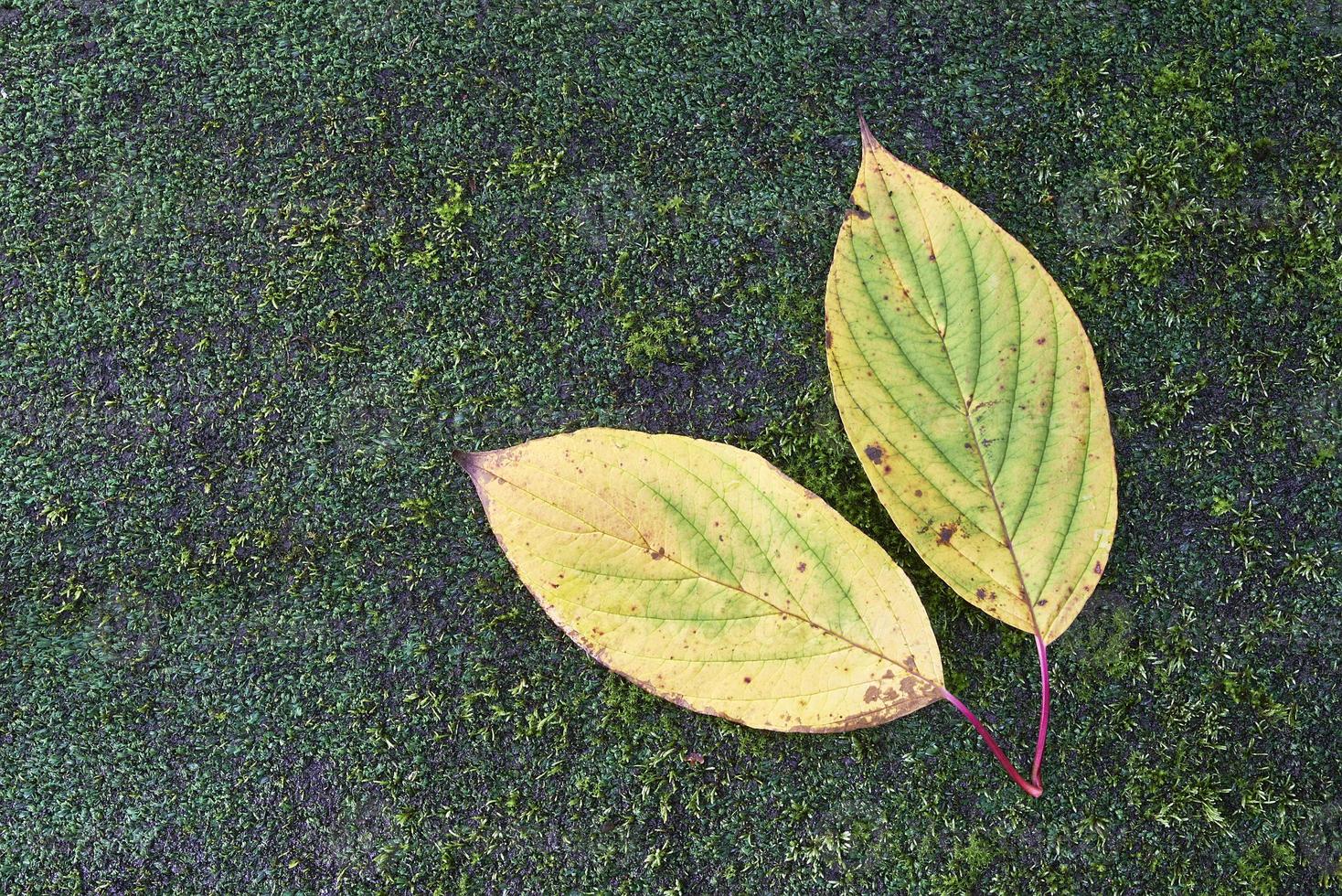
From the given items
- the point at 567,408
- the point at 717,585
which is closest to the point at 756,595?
the point at 717,585

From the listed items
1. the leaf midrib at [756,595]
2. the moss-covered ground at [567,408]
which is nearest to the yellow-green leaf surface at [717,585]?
the leaf midrib at [756,595]

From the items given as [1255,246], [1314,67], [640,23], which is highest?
[640,23]

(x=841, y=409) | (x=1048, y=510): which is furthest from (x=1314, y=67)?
(x=841, y=409)

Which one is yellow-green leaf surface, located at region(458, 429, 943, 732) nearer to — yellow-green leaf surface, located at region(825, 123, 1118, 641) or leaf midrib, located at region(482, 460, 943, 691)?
leaf midrib, located at region(482, 460, 943, 691)

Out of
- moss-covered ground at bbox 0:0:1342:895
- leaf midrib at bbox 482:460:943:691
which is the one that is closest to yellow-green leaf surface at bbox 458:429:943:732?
leaf midrib at bbox 482:460:943:691

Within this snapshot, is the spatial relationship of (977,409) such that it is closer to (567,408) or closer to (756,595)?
(756,595)

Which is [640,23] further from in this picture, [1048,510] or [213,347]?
[1048,510]
